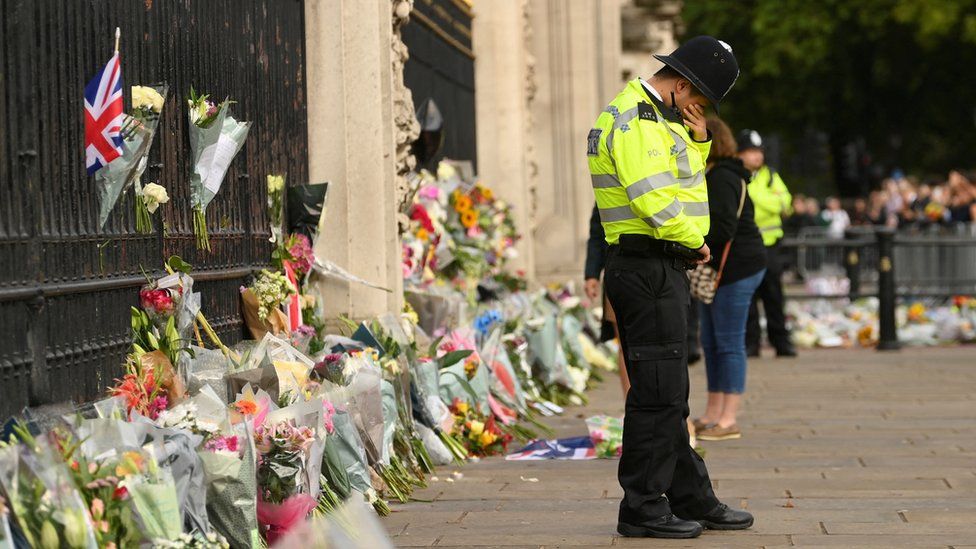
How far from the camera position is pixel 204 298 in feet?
23.3

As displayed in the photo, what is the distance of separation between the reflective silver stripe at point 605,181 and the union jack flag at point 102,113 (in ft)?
5.90

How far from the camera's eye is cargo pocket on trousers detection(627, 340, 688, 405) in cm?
639

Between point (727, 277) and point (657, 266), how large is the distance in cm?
313

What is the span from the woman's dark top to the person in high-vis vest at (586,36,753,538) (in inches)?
101

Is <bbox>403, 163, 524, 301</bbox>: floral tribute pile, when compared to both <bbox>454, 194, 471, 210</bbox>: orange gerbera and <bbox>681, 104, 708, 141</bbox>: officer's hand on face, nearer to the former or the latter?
<bbox>454, 194, 471, 210</bbox>: orange gerbera

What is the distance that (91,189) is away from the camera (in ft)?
18.8

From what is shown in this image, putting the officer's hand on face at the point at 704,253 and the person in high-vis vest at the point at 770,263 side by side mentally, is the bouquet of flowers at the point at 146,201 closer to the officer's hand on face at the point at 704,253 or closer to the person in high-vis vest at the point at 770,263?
the officer's hand on face at the point at 704,253

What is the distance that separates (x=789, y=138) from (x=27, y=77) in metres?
39.9

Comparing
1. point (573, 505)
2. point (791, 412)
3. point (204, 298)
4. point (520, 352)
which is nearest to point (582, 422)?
point (520, 352)

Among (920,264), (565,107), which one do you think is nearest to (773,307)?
(565,107)

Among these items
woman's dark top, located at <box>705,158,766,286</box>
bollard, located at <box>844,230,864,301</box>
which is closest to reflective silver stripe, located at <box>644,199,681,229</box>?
woman's dark top, located at <box>705,158,766,286</box>

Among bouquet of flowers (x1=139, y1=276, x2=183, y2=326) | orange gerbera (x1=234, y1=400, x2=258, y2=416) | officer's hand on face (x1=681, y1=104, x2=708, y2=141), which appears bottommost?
orange gerbera (x1=234, y1=400, x2=258, y2=416)

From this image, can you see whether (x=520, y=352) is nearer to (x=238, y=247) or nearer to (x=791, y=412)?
(x=791, y=412)

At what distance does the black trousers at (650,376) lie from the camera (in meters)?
6.39
